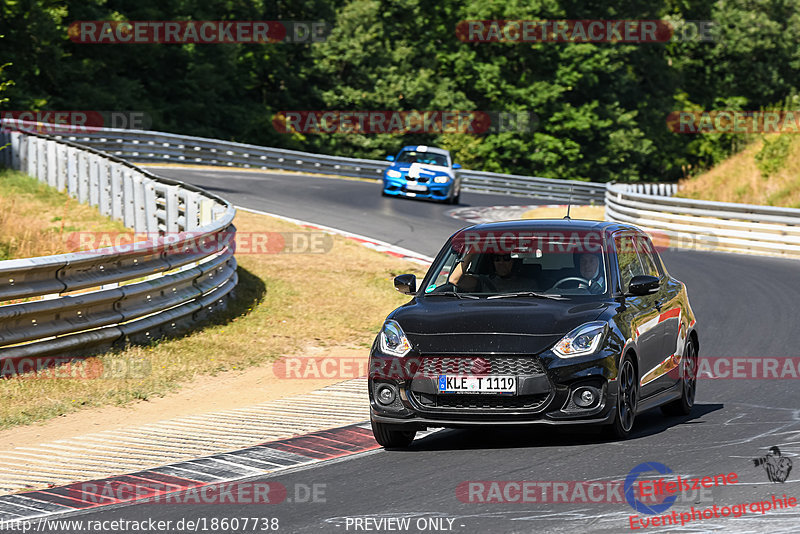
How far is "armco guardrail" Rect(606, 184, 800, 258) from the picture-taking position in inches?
987

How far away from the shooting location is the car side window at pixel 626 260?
923cm

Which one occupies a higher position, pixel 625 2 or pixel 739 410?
pixel 625 2

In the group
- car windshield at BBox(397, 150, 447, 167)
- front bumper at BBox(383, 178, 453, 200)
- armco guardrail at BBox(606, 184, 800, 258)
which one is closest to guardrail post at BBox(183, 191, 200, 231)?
armco guardrail at BBox(606, 184, 800, 258)

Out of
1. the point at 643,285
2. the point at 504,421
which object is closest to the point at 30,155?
the point at 643,285

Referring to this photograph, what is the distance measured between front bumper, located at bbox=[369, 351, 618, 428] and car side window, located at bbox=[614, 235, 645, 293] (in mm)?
1247

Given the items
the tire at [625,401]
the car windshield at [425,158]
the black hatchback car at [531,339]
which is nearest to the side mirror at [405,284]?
the black hatchback car at [531,339]

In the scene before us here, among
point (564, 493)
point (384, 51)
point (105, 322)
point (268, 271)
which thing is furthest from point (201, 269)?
point (384, 51)

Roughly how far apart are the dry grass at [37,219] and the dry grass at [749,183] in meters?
17.9

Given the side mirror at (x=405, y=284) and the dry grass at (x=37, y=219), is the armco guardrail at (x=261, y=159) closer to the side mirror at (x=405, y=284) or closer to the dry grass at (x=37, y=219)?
the dry grass at (x=37, y=219)

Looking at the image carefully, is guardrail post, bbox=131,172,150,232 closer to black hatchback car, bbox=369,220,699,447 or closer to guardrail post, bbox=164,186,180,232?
guardrail post, bbox=164,186,180,232

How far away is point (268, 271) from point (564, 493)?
486 inches

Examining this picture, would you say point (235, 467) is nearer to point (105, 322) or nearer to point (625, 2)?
point (105, 322)

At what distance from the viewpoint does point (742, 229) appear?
2611 centimetres

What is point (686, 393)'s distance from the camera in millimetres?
9789
